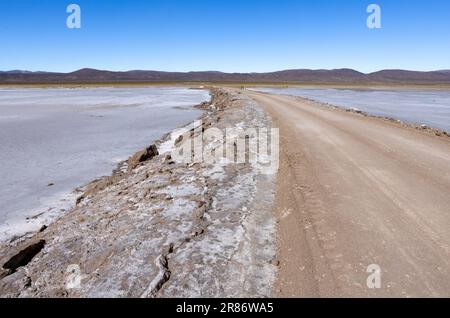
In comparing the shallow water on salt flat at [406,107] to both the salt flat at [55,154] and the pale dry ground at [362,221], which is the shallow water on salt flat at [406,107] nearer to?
the pale dry ground at [362,221]

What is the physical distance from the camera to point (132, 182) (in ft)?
27.4

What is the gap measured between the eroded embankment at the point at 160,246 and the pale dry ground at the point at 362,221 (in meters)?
0.35

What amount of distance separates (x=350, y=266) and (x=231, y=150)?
638cm

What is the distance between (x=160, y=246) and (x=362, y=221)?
2.72m

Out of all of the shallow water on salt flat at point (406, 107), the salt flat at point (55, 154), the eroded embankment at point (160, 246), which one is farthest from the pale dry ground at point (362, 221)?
the shallow water on salt flat at point (406, 107)

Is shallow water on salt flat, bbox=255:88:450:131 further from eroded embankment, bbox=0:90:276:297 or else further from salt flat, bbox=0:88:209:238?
eroded embankment, bbox=0:90:276:297

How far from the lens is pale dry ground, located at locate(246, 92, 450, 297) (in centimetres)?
377

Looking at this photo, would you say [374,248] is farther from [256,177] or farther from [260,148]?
[260,148]

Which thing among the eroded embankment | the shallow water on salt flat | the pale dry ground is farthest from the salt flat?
the shallow water on salt flat

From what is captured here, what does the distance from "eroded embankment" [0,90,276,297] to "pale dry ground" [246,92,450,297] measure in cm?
35

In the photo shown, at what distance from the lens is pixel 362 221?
17.1 feet

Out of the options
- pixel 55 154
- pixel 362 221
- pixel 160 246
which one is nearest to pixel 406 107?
pixel 55 154
